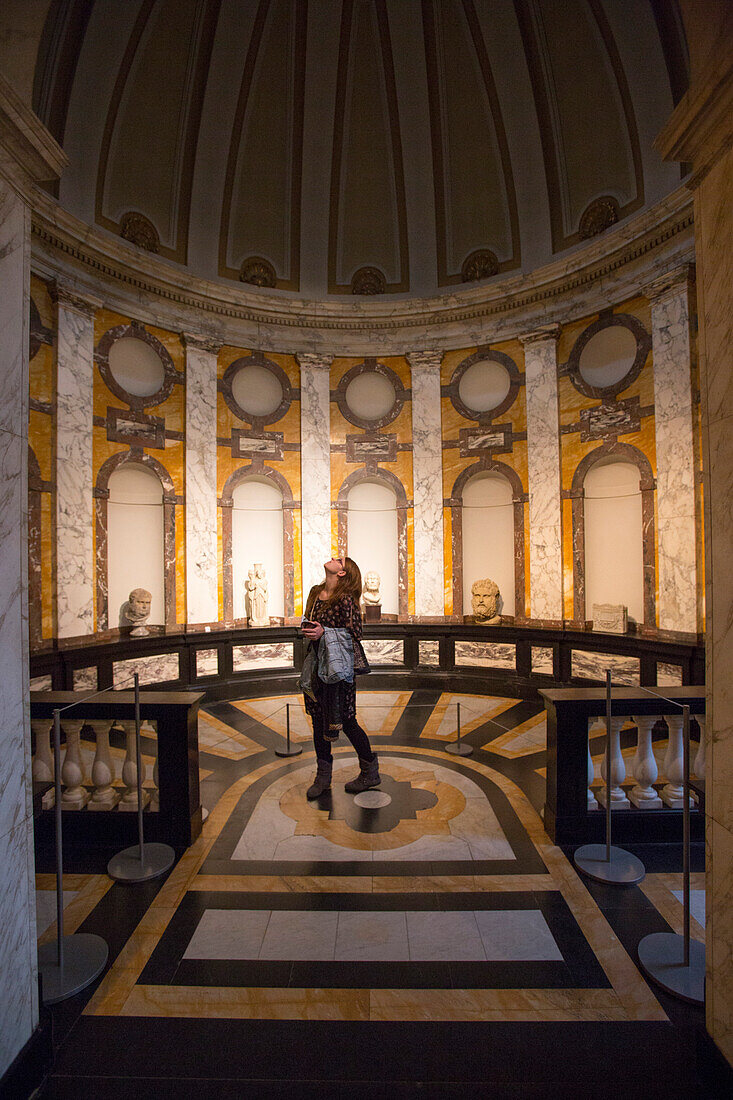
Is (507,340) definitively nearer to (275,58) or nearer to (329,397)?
(329,397)

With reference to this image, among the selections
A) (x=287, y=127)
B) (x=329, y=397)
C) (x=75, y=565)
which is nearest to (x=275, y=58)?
(x=287, y=127)

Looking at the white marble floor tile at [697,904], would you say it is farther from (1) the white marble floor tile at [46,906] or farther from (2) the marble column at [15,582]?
(1) the white marble floor tile at [46,906]

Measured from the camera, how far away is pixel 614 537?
910 centimetres

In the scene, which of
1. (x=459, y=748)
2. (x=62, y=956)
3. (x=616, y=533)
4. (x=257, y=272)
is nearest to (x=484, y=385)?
(x=616, y=533)

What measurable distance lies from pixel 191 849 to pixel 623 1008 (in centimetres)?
309

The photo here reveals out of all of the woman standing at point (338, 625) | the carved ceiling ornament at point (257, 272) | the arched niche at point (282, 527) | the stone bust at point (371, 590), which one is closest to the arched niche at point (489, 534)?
the stone bust at point (371, 590)

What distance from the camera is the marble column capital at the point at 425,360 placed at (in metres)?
10.6

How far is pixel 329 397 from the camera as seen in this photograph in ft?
35.3

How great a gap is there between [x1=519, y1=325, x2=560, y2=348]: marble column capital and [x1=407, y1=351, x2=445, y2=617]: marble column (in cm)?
169

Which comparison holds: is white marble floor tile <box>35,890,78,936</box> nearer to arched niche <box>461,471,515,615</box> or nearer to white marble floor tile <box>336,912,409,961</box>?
white marble floor tile <box>336,912,409,961</box>

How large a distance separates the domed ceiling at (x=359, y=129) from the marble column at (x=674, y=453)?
6.41ft

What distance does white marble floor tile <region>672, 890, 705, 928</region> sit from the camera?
3344 millimetres

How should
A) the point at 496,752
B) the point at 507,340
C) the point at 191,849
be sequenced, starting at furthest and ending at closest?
the point at 507,340
the point at 496,752
the point at 191,849

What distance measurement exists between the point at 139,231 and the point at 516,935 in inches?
437
